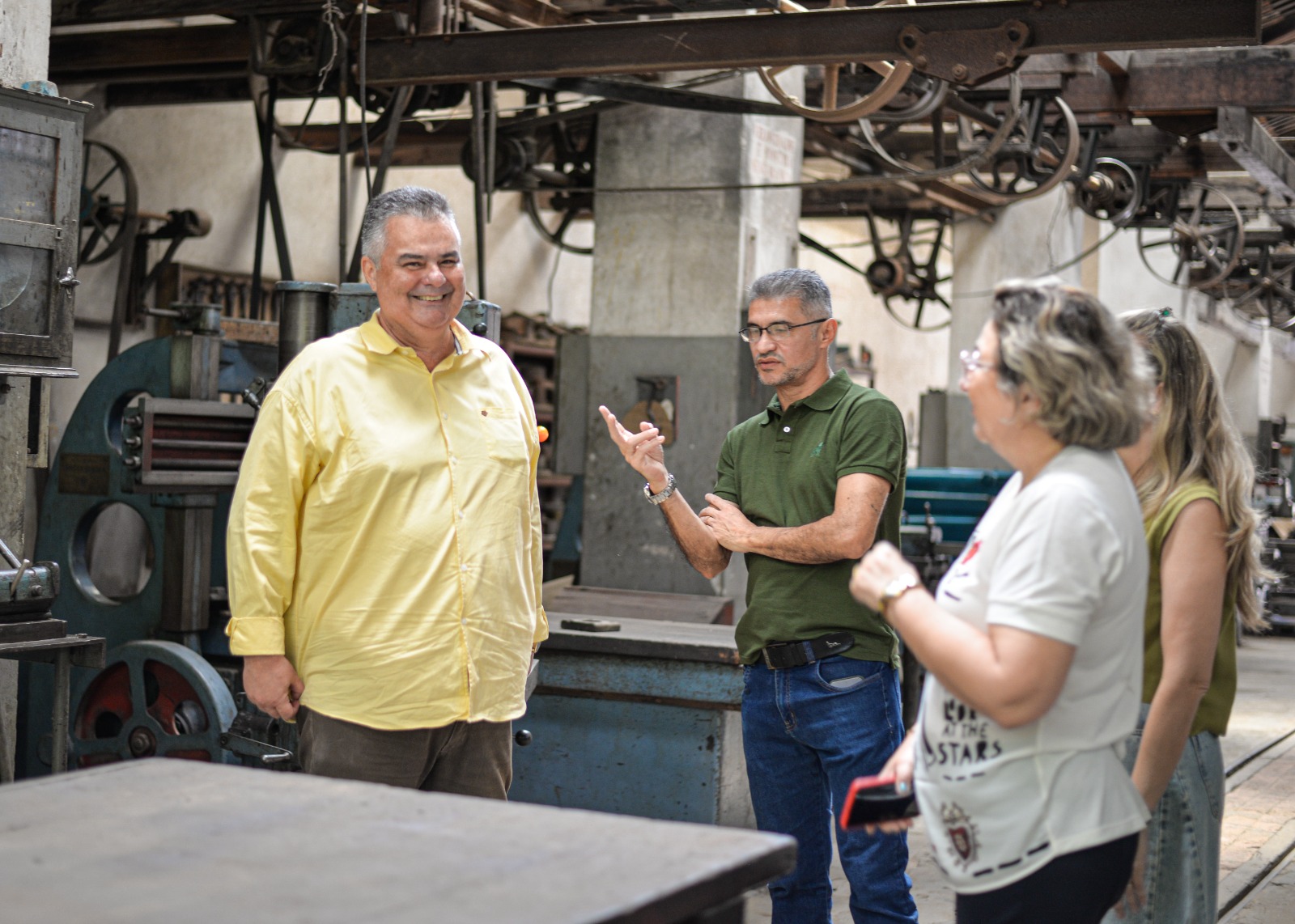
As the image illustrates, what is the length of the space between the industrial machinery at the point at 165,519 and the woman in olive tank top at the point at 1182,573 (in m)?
1.75

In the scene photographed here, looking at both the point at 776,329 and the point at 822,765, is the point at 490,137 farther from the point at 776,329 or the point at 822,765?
the point at 822,765

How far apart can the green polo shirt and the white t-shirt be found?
89cm

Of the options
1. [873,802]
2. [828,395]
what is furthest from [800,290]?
[873,802]

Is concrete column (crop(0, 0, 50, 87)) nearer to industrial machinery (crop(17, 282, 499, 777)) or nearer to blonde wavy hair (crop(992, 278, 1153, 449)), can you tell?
industrial machinery (crop(17, 282, 499, 777))

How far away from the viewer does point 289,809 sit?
158 centimetres

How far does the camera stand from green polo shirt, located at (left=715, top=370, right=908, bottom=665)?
2549 millimetres

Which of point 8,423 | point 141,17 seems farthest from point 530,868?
point 141,17

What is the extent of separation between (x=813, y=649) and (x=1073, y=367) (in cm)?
106

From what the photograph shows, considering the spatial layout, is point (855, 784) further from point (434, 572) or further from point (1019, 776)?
point (434, 572)

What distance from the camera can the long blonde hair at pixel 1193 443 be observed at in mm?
1946

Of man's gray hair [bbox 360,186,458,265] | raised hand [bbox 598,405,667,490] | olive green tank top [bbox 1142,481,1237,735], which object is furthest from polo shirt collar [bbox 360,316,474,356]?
olive green tank top [bbox 1142,481,1237,735]

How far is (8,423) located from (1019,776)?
2.64 m

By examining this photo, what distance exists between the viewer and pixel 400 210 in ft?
8.04

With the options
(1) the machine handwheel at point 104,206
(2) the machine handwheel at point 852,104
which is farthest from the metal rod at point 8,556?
(1) the machine handwheel at point 104,206
